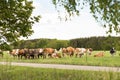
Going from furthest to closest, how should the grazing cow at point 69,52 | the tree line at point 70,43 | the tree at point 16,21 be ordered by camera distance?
the tree line at point 70,43
the grazing cow at point 69,52
the tree at point 16,21

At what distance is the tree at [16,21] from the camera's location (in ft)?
77.6

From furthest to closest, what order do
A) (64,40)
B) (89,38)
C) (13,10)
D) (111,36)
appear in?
(64,40) → (89,38) → (13,10) → (111,36)

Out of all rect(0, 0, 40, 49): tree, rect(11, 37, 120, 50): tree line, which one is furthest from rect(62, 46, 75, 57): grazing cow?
rect(0, 0, 40, 49): tree

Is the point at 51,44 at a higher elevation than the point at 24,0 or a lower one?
lower

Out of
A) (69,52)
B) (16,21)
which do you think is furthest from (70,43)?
(16,21)

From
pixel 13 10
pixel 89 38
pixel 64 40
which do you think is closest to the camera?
pixel 13 10

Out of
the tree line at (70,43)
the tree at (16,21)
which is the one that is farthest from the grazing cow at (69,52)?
the tree at (16,21)

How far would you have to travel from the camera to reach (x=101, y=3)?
51.4ft

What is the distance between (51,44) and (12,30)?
47.4m

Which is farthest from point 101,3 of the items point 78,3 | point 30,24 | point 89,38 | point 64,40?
point 64,40

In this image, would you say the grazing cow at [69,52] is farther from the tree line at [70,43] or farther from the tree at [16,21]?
the tree at [16,21]

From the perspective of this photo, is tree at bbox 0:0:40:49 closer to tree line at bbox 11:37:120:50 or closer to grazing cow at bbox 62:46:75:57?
grazing cow at bbox 62:46:75:57

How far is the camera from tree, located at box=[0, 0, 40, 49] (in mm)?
23641

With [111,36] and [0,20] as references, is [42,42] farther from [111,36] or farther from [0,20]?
[111,36]
